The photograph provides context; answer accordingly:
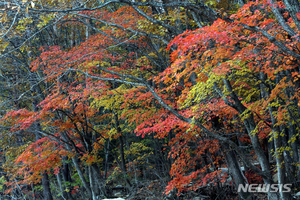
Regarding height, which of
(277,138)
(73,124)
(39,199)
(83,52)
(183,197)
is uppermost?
(83,52)

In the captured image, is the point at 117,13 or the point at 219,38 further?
the point at 117,13

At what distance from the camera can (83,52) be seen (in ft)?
31.4

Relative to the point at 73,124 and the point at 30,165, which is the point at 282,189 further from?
the point at 30,165

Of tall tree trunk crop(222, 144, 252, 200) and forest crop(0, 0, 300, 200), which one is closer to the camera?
forest crop(0, 0, 300, 200)

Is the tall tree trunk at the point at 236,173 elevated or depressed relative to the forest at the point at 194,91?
depressed

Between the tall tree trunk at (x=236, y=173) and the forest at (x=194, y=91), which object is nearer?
the forest at (x=194, y=91)

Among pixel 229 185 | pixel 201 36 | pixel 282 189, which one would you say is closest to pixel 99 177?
pixel 229 185

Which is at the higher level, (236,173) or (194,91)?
(194,91)

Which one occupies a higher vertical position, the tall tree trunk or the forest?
the forest

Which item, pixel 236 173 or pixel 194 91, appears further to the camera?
pixel 236 173

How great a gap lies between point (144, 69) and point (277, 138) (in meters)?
7.17

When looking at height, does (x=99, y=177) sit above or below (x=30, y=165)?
below

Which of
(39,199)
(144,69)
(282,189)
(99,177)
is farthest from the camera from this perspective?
(39,199)

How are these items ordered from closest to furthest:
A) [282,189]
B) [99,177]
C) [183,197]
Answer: [282,189]
[183,197]
[99,177]
